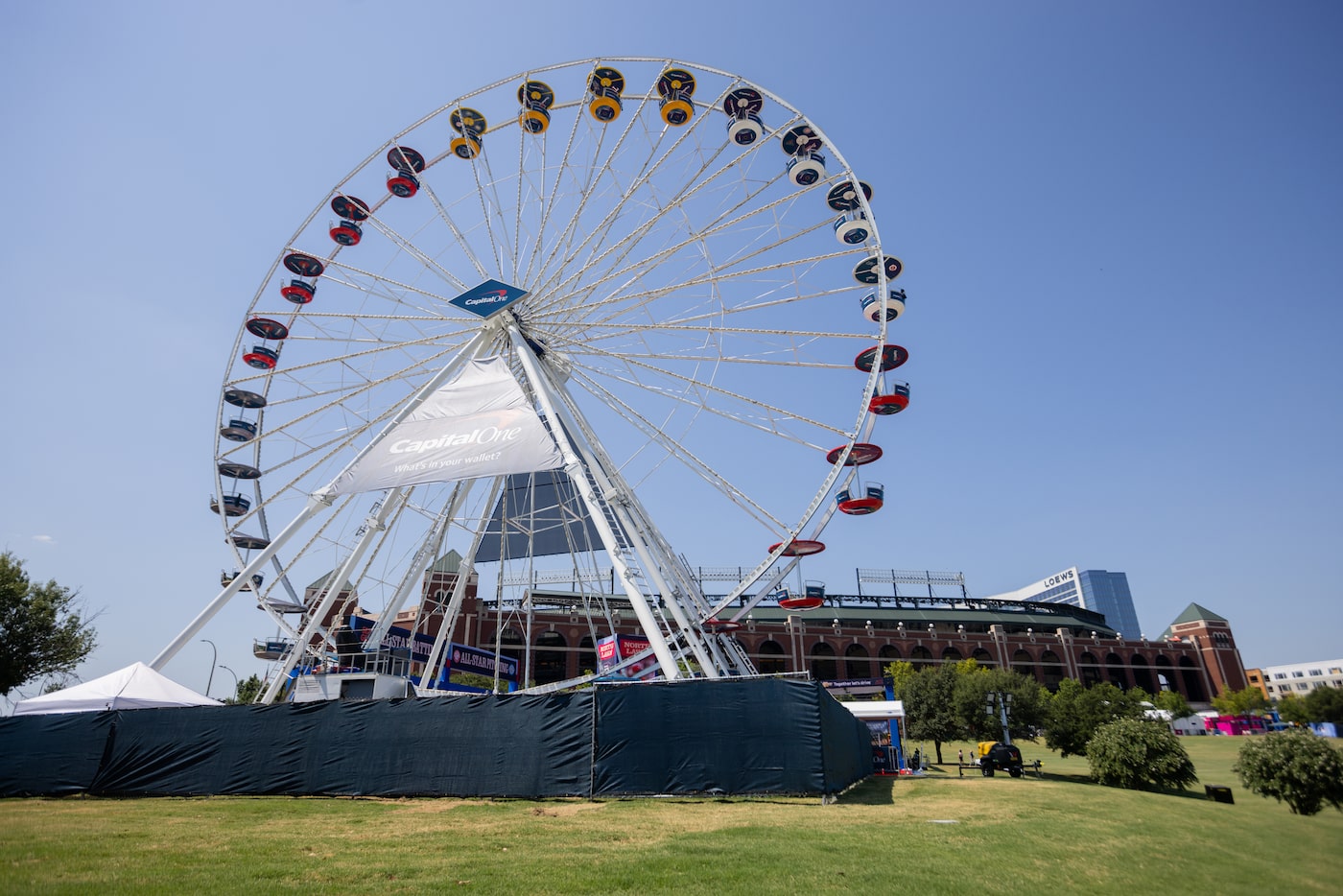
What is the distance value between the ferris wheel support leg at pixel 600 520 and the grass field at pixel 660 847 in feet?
17.9

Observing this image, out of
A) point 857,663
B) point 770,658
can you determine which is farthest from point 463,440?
point 857,663

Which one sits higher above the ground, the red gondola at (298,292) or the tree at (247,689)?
the red gondola at (298,292)

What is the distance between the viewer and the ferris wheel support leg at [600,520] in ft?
63.3

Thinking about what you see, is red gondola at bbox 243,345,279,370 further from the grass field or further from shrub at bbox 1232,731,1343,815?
shrub at bbox 1232,731,1343,815

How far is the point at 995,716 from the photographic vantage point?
4834 centimetres

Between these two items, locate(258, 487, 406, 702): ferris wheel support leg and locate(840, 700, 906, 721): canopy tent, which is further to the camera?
locate(840, 700, 906, 721): canopy tent

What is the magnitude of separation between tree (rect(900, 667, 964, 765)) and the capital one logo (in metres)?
37.1

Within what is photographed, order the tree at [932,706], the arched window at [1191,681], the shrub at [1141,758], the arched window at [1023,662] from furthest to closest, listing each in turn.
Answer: the arched window at [1191,681], the arched window at [1023,662], the tree at [932,706], the shrub at [1141,758]

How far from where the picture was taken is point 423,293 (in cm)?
2769

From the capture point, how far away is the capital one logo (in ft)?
85.6

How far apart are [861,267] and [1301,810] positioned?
2124 cm

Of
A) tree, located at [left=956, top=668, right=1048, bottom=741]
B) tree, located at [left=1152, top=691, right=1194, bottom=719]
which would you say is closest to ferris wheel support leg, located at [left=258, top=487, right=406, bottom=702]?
tree, located at [left=956, top=668, right=1048, bottom=741]

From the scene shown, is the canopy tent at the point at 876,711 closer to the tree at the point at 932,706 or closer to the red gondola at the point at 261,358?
the tree at the point at 932,706

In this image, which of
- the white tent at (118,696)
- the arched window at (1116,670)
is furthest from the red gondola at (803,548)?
the arched window at (1116,670)
